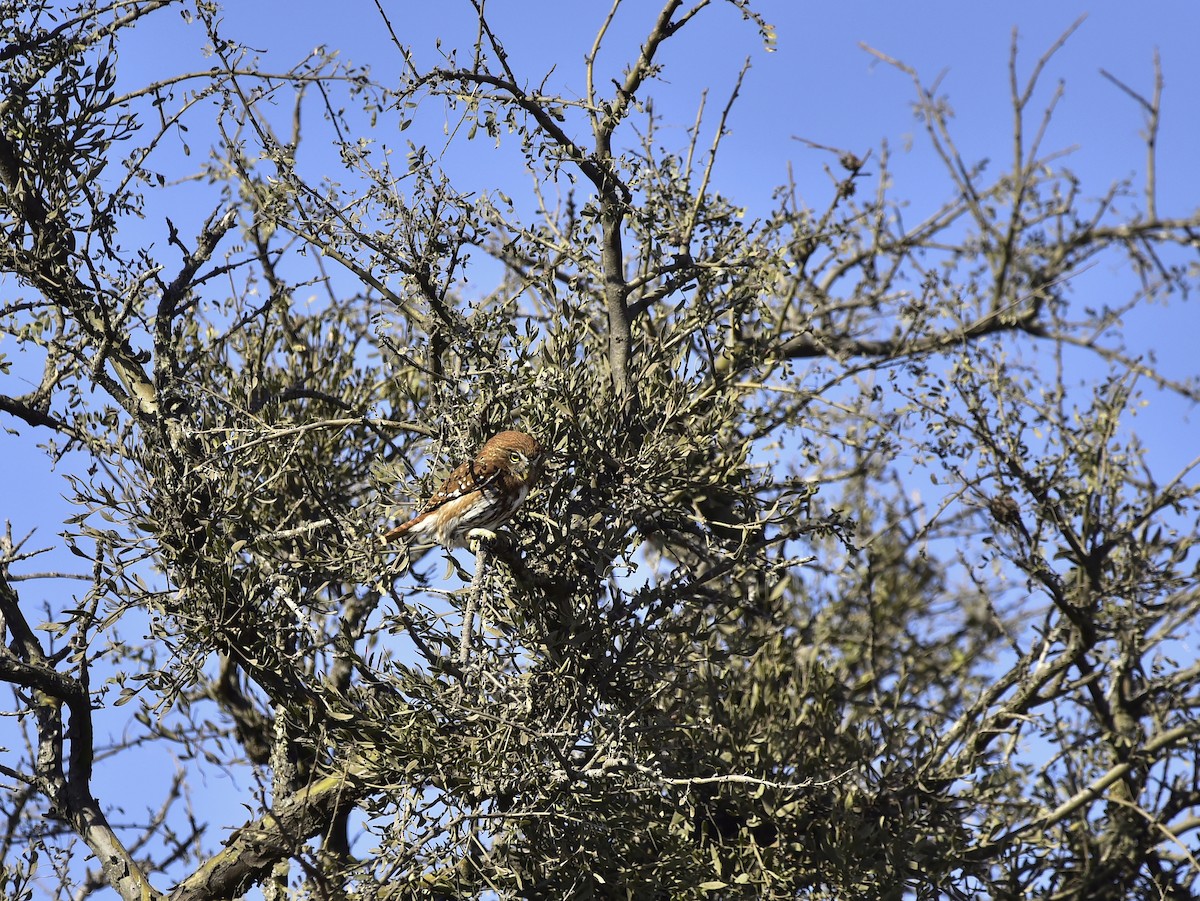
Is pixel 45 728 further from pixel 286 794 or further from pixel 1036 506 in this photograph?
pixel 1036 506

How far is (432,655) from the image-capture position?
4527 millimetres

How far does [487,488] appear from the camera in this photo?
174 inches

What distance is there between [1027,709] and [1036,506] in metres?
1.06

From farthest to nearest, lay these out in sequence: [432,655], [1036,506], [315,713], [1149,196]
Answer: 1. [1149,196]
2. [1036,506]
3. [315,713]
4. [432,655]

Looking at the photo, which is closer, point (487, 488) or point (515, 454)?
point (487, 488)

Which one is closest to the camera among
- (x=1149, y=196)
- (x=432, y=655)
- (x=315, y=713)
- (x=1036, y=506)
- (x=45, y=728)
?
(x=432, y=655)

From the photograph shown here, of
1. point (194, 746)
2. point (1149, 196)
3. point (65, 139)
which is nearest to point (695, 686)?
point (194, 746)

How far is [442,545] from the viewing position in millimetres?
4719

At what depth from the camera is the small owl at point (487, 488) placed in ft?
14.6

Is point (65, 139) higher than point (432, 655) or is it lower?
higher

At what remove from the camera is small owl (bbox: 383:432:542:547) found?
4449 mm

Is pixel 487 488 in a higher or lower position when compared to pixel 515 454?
A: lower

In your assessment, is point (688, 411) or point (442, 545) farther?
point (688, 411)

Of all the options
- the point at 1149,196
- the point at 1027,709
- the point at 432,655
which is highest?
the point at 1149,196
